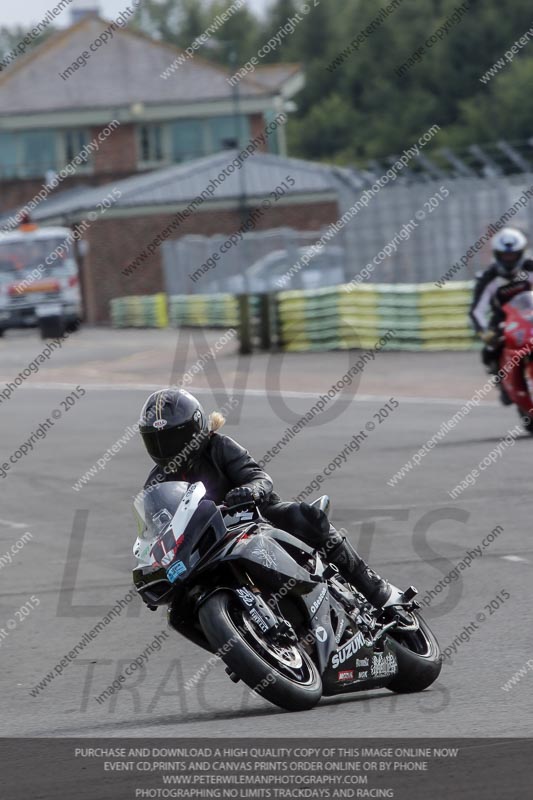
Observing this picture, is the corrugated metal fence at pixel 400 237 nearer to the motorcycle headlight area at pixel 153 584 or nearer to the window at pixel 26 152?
the motorcycle headlight area at pixel 153 584

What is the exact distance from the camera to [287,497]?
41.1 ft

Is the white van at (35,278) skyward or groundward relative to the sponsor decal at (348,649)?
groundward

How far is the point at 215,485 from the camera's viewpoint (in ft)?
22.1

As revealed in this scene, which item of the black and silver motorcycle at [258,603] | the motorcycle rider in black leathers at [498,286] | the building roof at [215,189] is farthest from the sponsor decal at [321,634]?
the building roof at [215,189]

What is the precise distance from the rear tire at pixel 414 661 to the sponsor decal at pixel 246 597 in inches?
27.9

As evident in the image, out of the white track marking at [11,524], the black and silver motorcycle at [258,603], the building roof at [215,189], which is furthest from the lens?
the building roof at [215,189]

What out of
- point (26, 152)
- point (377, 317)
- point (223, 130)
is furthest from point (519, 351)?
point (223, 130)

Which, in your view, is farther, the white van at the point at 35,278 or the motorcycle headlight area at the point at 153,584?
the white van at the point at 35,278

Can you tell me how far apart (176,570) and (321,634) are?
2.17ft

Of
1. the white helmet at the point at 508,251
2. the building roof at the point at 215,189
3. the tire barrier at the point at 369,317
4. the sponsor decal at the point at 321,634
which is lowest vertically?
the building roof at the point at 215,189

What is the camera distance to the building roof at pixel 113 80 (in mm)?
67750

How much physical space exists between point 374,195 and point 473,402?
1387cm

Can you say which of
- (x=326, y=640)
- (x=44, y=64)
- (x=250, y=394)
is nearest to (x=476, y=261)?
(x=250, y=394)

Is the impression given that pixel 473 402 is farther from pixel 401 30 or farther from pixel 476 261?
pixel 401 30
